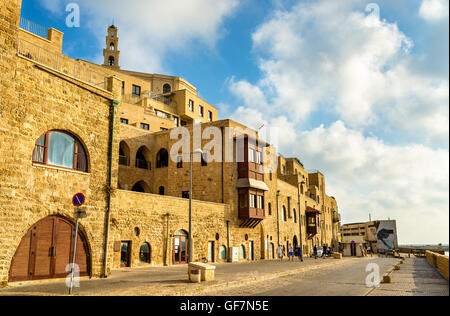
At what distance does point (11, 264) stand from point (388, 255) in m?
57.9

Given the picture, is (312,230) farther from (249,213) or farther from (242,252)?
(249,213)

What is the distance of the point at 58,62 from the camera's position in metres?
15.8

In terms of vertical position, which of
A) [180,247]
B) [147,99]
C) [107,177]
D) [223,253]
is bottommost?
[223,253]

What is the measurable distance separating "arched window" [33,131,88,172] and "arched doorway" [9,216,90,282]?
2.27 meters

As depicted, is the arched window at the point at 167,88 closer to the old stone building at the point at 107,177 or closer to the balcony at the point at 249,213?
the old stone building at the point at 107,177

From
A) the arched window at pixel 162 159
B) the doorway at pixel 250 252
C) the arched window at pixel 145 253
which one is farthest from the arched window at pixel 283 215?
the arched window at pixel 145 253

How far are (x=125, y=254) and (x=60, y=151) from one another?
8.45m

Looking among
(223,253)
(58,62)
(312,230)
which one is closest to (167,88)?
(312,230)

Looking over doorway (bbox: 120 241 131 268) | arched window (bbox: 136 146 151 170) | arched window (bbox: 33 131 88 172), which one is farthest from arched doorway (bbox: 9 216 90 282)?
arched window (bbox: 136 146 151 170)

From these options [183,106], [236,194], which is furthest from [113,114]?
[183,106]

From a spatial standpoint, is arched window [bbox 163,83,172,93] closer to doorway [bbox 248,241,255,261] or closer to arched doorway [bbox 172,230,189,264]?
doorway [bbox 248,241,255,261]

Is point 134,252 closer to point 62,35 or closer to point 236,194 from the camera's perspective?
point 236,194

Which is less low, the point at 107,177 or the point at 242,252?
the point at 107,177
